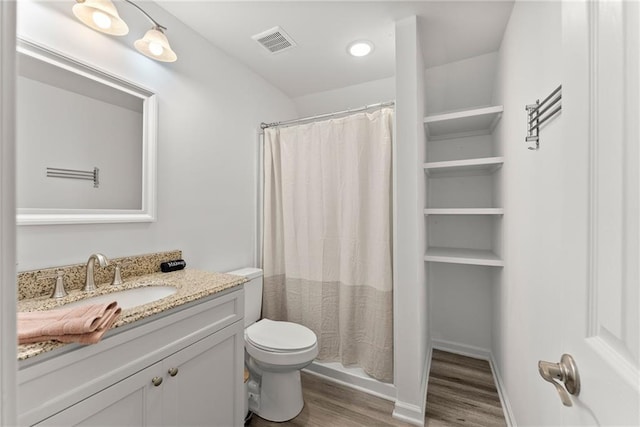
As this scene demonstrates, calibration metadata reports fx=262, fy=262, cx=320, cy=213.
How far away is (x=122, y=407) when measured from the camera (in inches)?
35.4

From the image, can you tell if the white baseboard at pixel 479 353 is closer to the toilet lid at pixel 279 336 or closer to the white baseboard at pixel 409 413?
the white baseboard at pixel 409 413

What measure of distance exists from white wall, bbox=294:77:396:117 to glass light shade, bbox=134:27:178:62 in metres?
1.52

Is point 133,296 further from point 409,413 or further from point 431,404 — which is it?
point 431,404

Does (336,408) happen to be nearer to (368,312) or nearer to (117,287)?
(368,312)

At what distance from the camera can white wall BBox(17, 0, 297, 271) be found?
1.19 meters

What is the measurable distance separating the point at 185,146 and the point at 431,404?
237 centimetres

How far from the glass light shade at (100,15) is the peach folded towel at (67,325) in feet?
4.20

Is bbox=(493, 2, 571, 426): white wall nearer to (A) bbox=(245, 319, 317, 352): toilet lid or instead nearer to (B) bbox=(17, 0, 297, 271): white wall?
(A) bbox=(245, 319, 317, 352): toilet lid

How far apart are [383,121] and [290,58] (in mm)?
942

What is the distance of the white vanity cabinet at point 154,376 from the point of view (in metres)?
0.75

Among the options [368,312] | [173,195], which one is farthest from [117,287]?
[368,312]

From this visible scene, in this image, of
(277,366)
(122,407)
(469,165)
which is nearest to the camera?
(122,407)

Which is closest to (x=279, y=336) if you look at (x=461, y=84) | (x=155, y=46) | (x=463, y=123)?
(x=155, y=46)

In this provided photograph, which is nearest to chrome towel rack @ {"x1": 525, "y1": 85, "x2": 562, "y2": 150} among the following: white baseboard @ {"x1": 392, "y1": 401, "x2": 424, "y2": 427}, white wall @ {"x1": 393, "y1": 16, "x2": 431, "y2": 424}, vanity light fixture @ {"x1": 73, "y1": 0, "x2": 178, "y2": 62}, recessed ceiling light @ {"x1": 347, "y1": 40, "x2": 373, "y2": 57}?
white wall @ {"x1": 393, "y1": 16, "x2": 431, "y2": 424}
